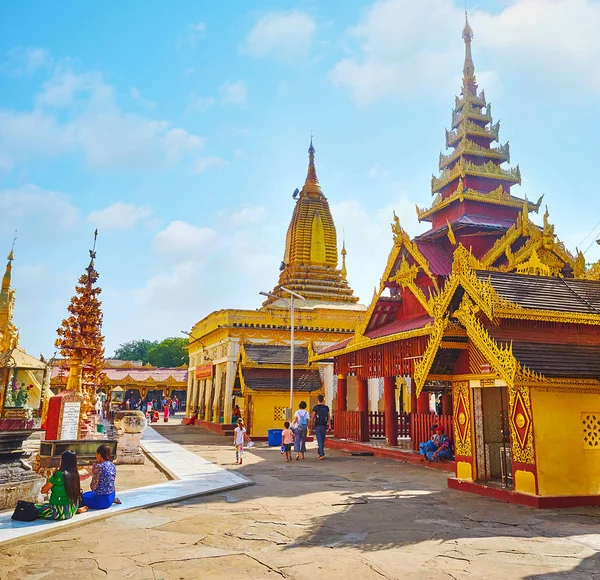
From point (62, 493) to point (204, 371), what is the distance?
30.9 metres

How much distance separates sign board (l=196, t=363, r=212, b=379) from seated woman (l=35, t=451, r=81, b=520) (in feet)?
94.5

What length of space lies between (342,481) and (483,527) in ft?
16.7

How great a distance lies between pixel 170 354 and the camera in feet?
305

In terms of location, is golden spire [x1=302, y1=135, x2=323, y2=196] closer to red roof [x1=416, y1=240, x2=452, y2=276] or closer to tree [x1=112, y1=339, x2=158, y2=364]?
red roof [x1=416, y1=240, x2=452, y2=276]

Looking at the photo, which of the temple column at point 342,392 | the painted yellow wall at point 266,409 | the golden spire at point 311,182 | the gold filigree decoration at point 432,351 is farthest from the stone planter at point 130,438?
the golden spire at point 311,182

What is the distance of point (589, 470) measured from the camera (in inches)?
378

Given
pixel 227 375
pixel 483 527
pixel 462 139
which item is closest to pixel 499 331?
pixel 483 527

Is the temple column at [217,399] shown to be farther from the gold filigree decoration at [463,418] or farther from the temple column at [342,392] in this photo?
the gold filigree decoration at [463,418]

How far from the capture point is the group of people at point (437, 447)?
15023 millimetres

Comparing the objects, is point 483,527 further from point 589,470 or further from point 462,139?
point 462,139

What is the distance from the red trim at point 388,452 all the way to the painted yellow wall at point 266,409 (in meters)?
4.45

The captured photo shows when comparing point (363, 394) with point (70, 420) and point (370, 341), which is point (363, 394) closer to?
point (370, 341)

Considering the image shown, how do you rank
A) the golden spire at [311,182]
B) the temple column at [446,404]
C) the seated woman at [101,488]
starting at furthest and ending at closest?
1. the golden spire at [311,182]
2. the temple column at [446,404]
3. the seated woman at [101,488]

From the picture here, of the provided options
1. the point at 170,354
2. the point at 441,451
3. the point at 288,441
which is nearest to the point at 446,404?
the point at 441,451
